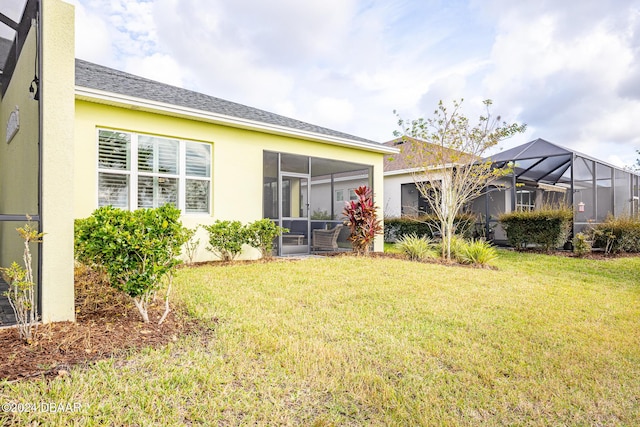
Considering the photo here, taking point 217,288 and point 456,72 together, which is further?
point 456,72

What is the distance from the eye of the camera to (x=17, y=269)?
3.06 metres

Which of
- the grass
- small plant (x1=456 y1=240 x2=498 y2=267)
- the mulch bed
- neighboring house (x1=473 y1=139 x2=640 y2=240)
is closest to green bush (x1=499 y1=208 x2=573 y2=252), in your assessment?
neighboring house (x1=473 y1=139 x2=640 y2=240)

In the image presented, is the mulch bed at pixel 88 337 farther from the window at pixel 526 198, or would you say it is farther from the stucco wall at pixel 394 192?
the window at pixel 526 198

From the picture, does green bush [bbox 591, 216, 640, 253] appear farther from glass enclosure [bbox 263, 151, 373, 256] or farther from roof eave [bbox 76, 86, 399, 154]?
roof eave [bbox 76, 86, 399, 154]

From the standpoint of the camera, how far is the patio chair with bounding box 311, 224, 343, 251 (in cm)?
1131

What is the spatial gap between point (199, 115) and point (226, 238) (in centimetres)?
295

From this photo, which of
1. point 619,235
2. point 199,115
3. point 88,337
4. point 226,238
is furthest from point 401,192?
point 88,337

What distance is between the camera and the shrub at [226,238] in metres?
8.10

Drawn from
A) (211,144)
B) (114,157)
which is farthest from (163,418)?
(211,144)

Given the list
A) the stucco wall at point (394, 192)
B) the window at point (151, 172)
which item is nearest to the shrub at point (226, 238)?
the window at point (151, 172)

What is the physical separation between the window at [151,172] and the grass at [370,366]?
2946 mm

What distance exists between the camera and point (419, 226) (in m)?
14.9

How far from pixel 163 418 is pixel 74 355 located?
4.15 feet

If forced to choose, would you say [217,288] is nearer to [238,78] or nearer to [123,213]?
[123,213]
